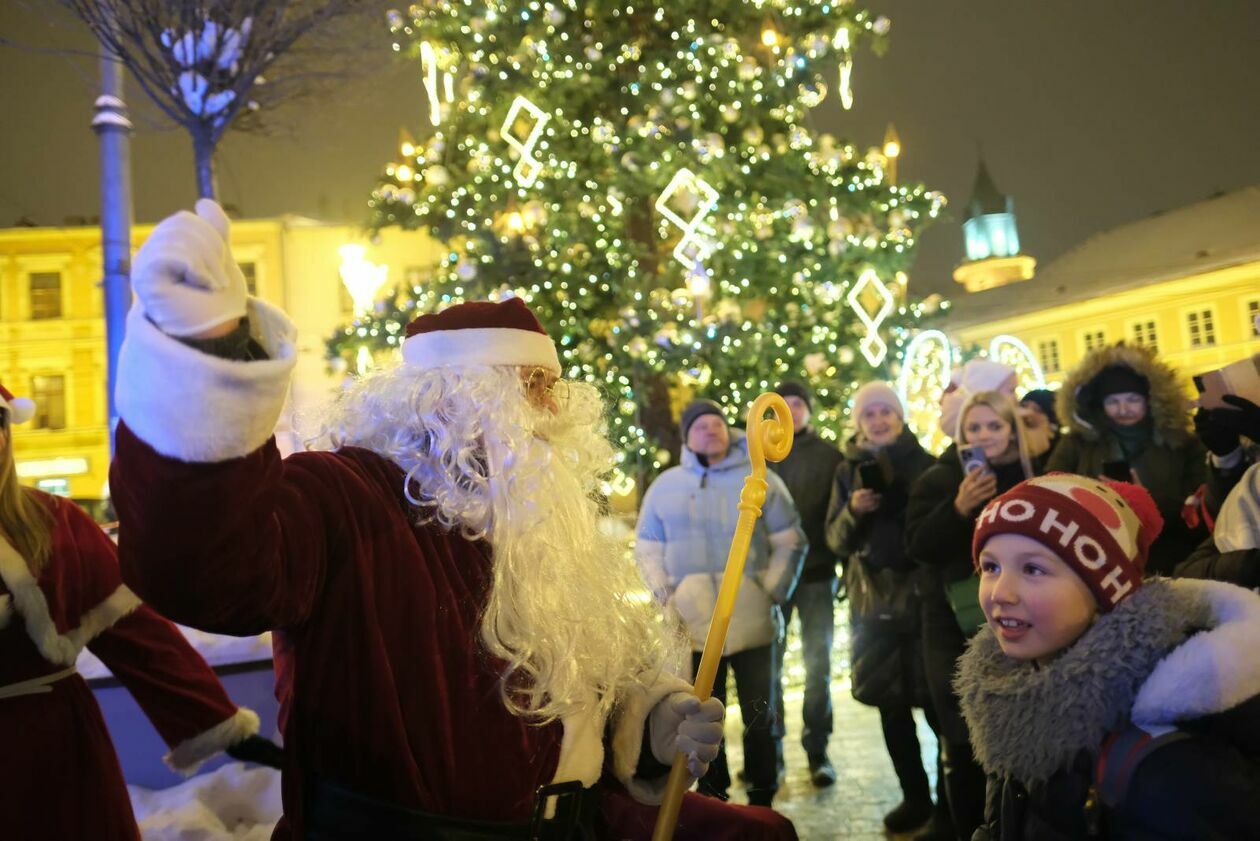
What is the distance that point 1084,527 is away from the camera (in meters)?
2.24

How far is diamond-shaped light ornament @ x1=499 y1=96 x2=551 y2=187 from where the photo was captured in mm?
9820

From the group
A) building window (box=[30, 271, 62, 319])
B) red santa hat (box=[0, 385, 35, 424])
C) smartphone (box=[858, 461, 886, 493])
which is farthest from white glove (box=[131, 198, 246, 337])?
building window (box=[30, 271, 62, 319])

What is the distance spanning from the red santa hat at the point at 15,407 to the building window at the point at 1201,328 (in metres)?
37.6

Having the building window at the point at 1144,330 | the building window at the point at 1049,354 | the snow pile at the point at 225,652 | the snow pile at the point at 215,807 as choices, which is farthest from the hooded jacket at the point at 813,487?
the building window at the point at 1049,354

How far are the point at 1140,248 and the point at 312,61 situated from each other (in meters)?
38.5

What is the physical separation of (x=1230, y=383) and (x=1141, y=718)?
1.69 meters

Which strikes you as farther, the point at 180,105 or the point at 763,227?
the point at 763,227

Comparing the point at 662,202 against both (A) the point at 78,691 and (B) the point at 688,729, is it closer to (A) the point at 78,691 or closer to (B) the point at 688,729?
(A) the point at 78,691

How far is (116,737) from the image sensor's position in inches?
174

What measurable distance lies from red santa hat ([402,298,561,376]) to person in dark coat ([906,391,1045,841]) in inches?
90.5

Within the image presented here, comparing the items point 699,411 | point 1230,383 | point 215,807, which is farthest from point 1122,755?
point 215,807

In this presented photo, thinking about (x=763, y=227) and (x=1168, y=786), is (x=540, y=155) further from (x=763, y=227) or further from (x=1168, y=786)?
(x=1168, y=786)

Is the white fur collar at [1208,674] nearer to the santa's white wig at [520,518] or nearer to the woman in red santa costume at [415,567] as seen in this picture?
the woman in red santa costume at [415,567]

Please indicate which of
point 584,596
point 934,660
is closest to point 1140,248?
point 934,660
